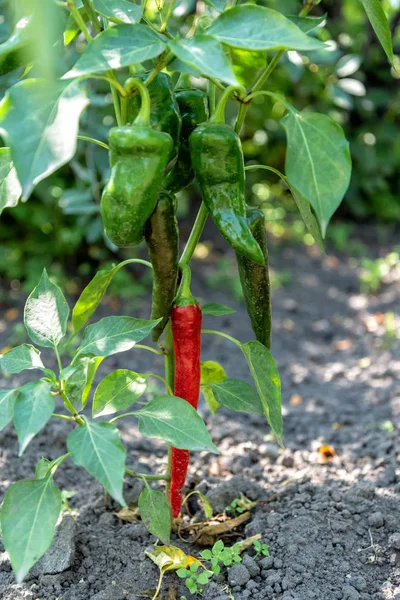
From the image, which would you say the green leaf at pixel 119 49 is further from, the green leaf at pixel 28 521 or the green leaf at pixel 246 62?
the green leaf at pixel 28 521

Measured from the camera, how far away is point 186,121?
1516 mm

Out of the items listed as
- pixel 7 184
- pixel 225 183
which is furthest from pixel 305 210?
pixel 7 184

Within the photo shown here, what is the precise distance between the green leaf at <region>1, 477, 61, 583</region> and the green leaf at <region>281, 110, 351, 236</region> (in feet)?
2.38

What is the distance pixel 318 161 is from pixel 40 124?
0.48 m

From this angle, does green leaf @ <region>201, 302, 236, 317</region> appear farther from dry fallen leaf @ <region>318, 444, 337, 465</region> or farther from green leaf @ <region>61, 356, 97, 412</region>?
dry fallen leaf @ <region>318, 444, 337, 465</region>

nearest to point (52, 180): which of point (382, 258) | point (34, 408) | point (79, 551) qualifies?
point (382, 258)

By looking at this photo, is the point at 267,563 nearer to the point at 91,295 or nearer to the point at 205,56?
the point at 91,295

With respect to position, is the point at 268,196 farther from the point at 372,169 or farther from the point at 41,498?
the point at 41,498

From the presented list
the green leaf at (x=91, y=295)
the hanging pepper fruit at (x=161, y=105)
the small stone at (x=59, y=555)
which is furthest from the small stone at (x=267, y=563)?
the hanging pepper fruit at (x=161, y=105)

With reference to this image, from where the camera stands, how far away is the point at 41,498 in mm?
1328

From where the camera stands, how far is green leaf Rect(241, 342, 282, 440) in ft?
4.96

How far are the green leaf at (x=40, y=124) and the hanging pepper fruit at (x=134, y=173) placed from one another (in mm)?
176

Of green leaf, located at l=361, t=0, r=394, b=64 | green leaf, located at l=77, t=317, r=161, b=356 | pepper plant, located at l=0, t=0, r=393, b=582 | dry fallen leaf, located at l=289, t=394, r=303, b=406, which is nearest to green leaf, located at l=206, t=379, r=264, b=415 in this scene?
pepper plant, located at l=0, t=0, r=393, b=582

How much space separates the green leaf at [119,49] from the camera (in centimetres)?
112
